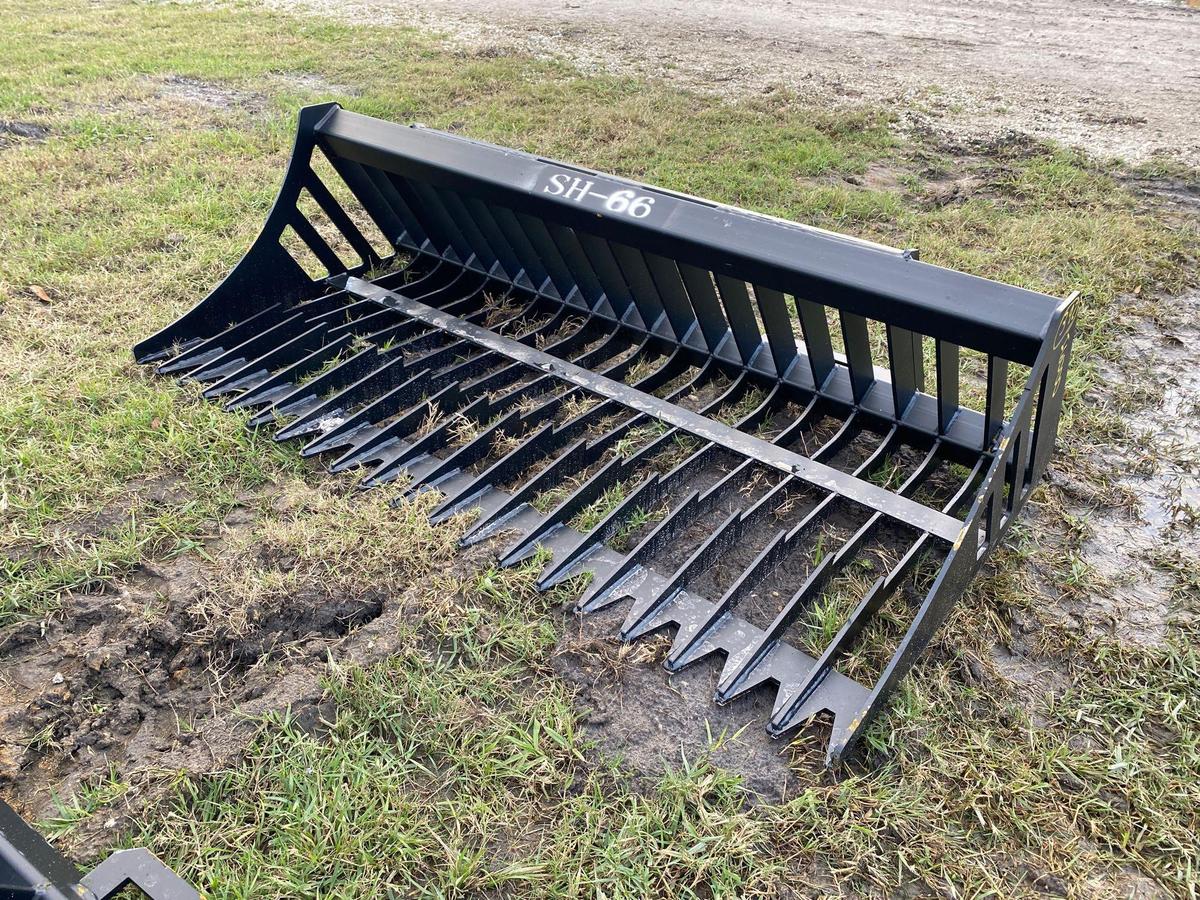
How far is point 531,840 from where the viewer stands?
1752 millimetres

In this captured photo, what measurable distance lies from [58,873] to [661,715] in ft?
4.01

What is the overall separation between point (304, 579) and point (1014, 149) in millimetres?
5245

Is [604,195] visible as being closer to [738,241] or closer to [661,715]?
[738,241]

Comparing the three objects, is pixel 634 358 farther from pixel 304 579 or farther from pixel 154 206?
pixel 154 206

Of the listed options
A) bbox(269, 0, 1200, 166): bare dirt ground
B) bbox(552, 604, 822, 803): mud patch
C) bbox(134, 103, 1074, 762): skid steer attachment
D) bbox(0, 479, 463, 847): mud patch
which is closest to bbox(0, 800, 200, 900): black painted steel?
bbox(0, 479, 463, 847): mud patch

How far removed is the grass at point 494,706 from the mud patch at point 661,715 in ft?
0.12

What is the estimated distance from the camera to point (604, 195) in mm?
2516

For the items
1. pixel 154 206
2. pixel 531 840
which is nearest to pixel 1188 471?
pixel 531 840

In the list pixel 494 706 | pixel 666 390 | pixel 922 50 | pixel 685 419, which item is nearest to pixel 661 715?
pixel 494 706

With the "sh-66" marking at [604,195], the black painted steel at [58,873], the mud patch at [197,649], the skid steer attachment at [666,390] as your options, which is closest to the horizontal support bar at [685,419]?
the skid steer attachment at [666,390]

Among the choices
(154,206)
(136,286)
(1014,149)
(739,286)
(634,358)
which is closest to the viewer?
(739,286)

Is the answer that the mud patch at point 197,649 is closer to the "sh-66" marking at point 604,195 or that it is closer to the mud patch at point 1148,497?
the "sh-66" marking at point 604,195

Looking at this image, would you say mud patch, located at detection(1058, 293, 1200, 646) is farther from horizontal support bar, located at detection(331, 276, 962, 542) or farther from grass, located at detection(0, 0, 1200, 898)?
horizontal support bar, located at detection(331, 276, 962, 542)

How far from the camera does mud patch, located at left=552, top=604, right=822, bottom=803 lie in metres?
1.85
